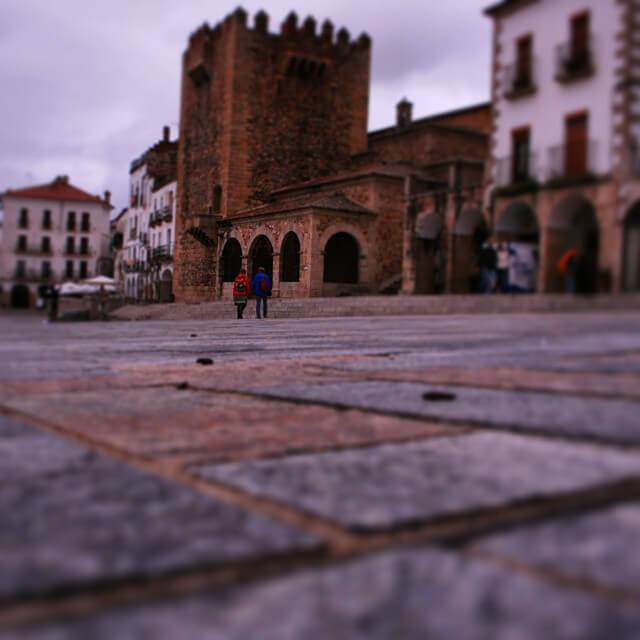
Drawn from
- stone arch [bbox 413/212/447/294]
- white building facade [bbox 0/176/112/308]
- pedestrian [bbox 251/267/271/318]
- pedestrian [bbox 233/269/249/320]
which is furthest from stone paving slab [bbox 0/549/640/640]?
white building facade [bbox 0/176/112/308]

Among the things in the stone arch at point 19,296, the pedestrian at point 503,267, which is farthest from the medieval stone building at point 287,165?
the stone arch at point 19,296

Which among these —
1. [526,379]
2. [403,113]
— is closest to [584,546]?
[526,379]

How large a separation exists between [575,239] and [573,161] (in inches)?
7.6

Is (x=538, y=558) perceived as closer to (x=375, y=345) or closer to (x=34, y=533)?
(x=34, y=533)

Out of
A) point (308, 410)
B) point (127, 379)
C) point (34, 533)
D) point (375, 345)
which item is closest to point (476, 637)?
point (34, 533)

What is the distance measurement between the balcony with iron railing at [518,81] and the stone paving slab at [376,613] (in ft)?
4.10

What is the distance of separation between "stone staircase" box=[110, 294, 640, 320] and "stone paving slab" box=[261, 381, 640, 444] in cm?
19

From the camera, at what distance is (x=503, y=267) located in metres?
1.64

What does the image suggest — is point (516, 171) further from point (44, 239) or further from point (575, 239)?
point (44, 239)

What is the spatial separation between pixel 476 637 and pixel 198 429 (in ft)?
2.71

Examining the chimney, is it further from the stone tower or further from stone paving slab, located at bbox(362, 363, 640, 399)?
stone paving slab, located at bbox(362, 363, 640, 399)

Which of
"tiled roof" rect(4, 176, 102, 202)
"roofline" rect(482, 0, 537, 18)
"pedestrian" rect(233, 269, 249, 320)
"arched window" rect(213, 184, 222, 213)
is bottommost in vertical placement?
"pedestrian" rect(233, 269, 249, 320)

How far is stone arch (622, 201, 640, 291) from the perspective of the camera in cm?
121

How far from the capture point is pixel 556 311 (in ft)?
4.66
